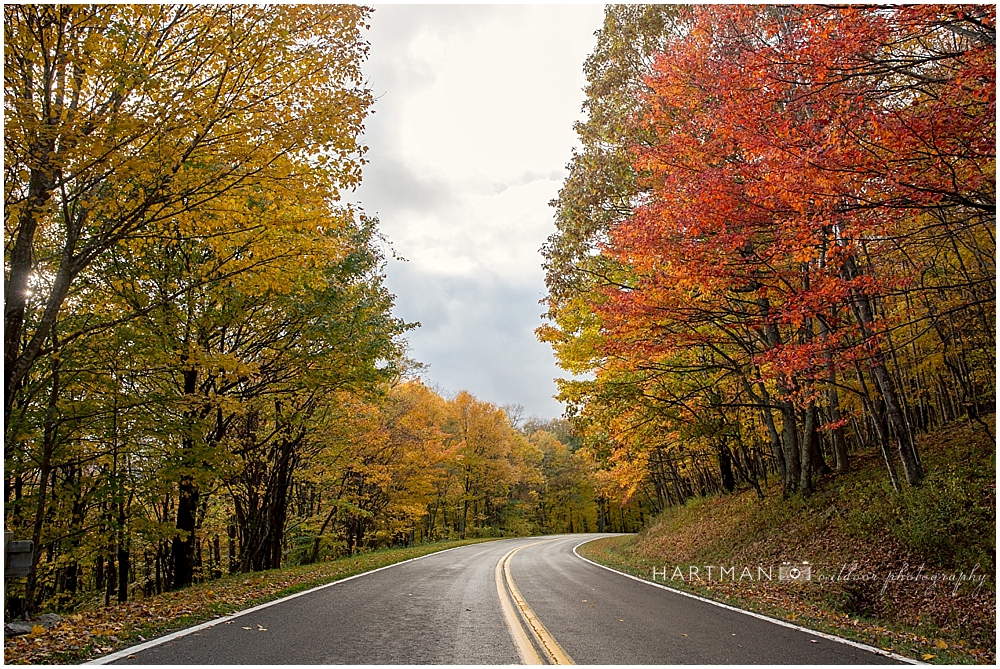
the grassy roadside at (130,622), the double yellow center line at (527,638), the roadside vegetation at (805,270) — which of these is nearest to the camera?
the double yellow center line at (527,638)

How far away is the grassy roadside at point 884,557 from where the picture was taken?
22.5ft

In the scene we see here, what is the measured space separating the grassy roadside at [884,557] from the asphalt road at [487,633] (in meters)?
1.07

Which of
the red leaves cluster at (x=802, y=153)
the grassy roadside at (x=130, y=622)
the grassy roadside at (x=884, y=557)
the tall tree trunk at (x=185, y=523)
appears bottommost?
the grassy roadside at (x=884, y=557)

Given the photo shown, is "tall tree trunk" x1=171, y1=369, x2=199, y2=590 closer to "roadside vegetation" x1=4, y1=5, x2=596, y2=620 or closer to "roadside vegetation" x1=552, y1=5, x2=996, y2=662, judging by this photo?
"roadside vegetation" x1=4, y1=5, x2=596, y2=620

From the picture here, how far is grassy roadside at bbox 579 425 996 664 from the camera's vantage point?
6.86 meters

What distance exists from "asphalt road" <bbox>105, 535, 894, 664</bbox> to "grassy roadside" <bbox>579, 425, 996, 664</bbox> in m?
1.07

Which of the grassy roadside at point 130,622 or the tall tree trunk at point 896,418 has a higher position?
the tall tree trunk at point 896,418

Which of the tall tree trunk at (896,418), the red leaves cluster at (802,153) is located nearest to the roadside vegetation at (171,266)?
the red leaves cluster at (802,153)

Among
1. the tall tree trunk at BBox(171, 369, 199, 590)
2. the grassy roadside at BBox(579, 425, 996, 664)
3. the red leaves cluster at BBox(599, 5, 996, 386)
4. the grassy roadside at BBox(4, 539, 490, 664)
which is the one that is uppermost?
the red leaves cluster at BBox(599, 5, 996, 386)

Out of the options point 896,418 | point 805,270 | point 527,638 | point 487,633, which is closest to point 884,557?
point 896,418

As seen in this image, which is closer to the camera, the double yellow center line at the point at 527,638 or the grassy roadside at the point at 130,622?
the double yellow center line at the point at 527,638

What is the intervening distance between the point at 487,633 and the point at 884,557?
704 centimetres

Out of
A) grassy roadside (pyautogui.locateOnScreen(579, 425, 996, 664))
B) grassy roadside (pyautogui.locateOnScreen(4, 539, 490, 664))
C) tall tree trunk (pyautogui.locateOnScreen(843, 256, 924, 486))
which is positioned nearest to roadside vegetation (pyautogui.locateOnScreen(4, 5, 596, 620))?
grassy roadside (pyautogui.locateOnScreen(4, 539, 490, 664))

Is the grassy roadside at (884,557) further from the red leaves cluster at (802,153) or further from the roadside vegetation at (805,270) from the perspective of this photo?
the red leaves cluster at (802,153)
